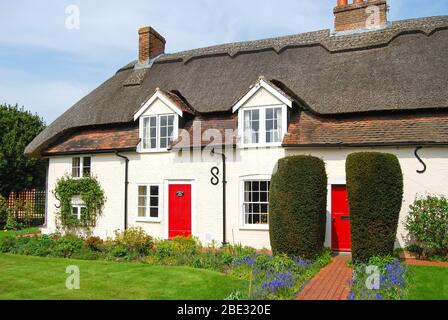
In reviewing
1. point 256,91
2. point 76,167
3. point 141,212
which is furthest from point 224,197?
point 76,167

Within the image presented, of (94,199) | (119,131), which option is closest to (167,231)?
(94,199)

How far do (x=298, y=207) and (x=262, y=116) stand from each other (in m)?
4.66

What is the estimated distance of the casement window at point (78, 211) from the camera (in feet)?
56.0

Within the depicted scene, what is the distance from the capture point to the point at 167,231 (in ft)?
50.4

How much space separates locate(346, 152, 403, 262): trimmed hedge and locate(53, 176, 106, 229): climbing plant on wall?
35.7 ft

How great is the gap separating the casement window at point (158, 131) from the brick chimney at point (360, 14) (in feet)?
28.5

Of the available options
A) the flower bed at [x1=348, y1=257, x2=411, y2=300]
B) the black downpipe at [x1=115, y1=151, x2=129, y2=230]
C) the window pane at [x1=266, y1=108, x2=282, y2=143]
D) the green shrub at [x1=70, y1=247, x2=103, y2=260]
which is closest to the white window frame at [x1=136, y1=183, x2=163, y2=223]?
the black downpipe at [x1=115, y1=151, x2=129, y2=230]

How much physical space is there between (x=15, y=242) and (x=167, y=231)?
5.54 metres

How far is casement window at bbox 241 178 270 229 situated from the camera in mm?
14000

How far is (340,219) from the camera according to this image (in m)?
13.1

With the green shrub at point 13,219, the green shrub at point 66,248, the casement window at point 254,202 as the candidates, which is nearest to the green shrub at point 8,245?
the green shrub at point 66,248

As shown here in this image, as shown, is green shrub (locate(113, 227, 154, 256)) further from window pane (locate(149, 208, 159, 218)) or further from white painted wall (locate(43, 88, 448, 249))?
window pane (locate(149, 208, 159, 218))

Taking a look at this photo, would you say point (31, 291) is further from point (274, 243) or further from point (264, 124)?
point (264, 124)
